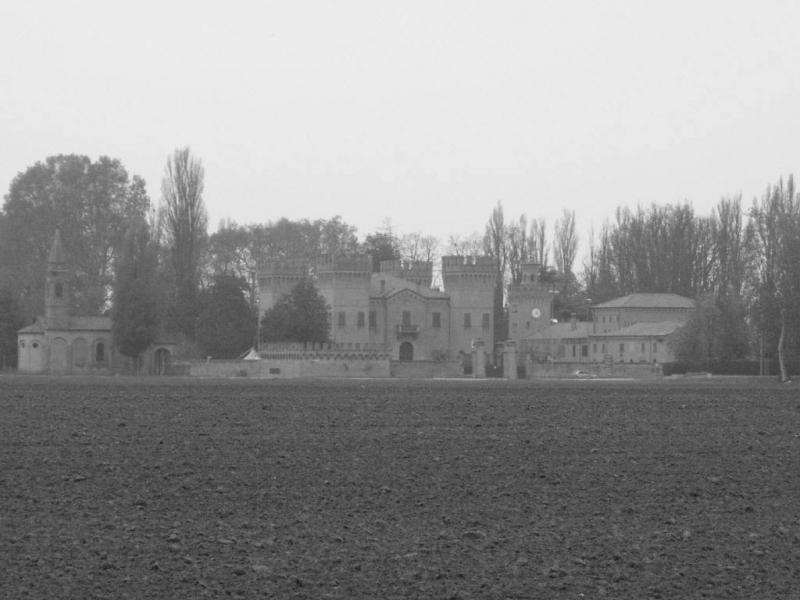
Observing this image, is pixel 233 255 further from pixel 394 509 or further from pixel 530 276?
pixel 394 509

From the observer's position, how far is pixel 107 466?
24.6 meters

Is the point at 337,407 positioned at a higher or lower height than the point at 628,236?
lower

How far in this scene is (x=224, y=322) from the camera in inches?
3898

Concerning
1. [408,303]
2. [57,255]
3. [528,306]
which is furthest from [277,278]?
[528,306]

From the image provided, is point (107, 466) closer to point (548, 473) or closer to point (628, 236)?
point (548, 473)

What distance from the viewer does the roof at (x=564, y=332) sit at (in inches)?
4285

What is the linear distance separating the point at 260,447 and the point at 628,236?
330 feet

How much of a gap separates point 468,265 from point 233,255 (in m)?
35.4

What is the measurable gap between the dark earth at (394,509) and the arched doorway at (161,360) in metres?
64.7

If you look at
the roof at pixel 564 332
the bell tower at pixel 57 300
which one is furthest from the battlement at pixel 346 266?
the bell tower at pixel 57 300

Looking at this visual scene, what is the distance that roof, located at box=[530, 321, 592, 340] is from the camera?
108838 millimetres

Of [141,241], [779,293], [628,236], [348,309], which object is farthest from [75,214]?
[779,293]

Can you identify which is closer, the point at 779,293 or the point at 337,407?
the point at 337,407

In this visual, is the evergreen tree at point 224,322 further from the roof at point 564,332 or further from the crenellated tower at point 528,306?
the roof at point 564,332
